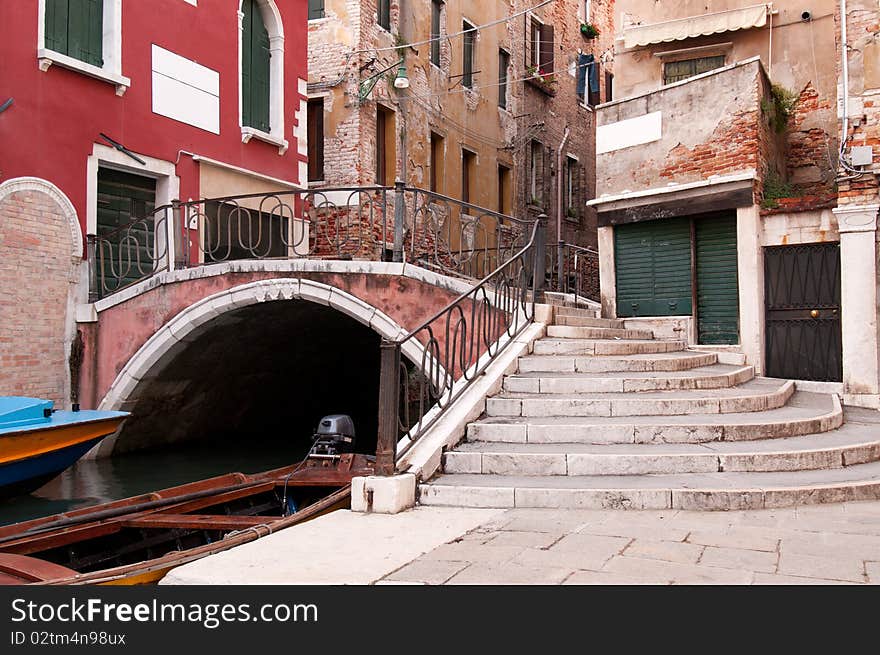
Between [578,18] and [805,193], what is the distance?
1379cm

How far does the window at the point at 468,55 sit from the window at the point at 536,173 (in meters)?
3.04

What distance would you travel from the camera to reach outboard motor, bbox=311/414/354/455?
755 centimetres

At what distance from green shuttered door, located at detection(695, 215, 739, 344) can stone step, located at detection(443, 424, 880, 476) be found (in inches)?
174

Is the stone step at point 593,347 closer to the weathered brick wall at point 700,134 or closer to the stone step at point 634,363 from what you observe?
the stone step at point 634,363

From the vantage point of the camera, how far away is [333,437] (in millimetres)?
7551

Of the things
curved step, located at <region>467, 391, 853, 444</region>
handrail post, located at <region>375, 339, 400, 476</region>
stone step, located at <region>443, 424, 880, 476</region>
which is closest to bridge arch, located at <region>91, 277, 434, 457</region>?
curved step, located at <region>467, 391, 853, 444</region>

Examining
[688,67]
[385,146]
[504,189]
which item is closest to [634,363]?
[688,67]

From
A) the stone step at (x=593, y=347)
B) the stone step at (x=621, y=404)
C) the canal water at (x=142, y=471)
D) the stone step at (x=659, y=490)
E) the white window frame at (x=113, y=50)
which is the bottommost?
the canal water at (x=142, y=471)

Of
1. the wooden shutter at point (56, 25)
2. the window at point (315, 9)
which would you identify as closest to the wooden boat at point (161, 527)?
the wooden shutter at point (56, 25)

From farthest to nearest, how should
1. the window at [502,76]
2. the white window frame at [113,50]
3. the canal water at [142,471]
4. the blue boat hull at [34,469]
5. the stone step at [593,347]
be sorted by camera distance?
the window at [502,76], the white window frame at [113,50], the canal water at [142,471], the blue boat hull at [34,469], the stone step at [593,347]

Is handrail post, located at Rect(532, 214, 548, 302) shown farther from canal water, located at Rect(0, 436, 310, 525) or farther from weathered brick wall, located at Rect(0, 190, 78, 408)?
weathered brick wall, located at Rect(0, 190, 78, 408)

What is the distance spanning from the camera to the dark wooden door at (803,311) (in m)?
9.28
